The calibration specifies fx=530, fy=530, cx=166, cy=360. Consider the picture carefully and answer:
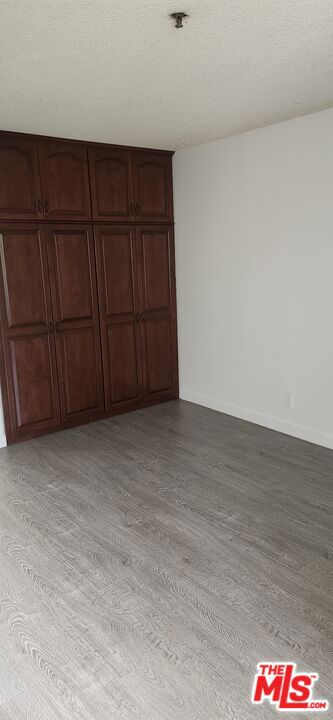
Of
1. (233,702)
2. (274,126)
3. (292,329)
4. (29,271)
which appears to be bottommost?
(233,702)

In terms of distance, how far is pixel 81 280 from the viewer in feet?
14.2

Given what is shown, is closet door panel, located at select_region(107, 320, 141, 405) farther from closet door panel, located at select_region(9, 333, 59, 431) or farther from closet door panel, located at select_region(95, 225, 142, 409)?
closet door panel, located at select_region(9, 333, 59, 431)

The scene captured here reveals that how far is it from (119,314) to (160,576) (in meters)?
2.60

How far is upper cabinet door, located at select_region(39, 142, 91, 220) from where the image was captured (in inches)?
158

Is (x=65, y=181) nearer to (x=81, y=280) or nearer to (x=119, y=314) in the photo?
(x=81, y=280)

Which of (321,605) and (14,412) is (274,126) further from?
(321,605)

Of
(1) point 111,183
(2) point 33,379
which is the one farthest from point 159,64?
(2) point 33,379

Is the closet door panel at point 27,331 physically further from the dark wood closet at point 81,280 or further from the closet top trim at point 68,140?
the closet top trim at point 68,140

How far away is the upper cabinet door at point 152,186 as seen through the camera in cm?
457

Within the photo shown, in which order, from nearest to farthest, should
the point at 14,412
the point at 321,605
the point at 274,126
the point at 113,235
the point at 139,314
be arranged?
1. the point at 321,605
2. the point at 274,126
3. the point at 14,412
4. the point at 113,235
5. the point at 139,314

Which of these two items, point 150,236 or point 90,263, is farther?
point 150,236

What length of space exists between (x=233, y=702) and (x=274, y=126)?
3539 mm

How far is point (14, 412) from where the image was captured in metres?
4.12

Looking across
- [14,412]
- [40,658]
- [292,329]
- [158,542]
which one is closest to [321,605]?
[158,542]
